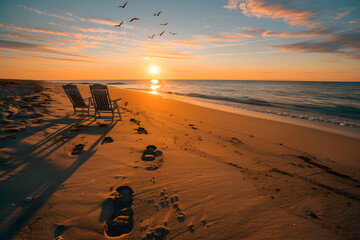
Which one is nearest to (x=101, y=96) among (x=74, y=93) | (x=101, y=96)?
(x=101, y=96)

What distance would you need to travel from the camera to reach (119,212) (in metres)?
2.04

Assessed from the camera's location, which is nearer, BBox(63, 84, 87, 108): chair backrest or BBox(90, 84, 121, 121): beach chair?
BBox(90, 84, 121, 121): beach chair

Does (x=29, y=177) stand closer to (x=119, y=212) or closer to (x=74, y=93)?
(x=119, y=212)

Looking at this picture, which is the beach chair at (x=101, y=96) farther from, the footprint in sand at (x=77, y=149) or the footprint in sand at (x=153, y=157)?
the footprint in sand at (x=153, y=157)

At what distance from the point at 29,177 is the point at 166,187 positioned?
91.9 inches

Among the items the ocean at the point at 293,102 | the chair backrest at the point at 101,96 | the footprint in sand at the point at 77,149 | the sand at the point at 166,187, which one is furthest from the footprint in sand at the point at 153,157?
the ocean at the point at 293,102

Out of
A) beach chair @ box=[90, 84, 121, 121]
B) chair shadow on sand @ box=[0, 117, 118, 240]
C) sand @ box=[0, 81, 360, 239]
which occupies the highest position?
beach chair @ box=[90, 84, 121, 121]

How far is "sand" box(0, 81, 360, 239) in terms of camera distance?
1879mm

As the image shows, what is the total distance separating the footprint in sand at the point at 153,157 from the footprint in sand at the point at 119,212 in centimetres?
77

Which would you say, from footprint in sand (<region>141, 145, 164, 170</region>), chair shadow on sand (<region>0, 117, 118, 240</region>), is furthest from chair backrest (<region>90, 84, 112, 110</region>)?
footprint in sand (<region>141, 145, 164, 170</region>)

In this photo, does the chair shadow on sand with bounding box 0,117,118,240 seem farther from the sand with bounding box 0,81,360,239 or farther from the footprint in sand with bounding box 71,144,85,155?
the footprint in sand with bounding box 71,144,85,155

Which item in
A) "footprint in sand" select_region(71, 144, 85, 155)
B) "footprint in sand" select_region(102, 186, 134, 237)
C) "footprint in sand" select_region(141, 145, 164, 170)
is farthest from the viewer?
"footprint in sand" select_region(71, 144, 85, 155)

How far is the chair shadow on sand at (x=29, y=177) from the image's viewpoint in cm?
182

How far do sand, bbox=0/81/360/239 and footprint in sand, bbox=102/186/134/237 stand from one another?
1 centimetres
